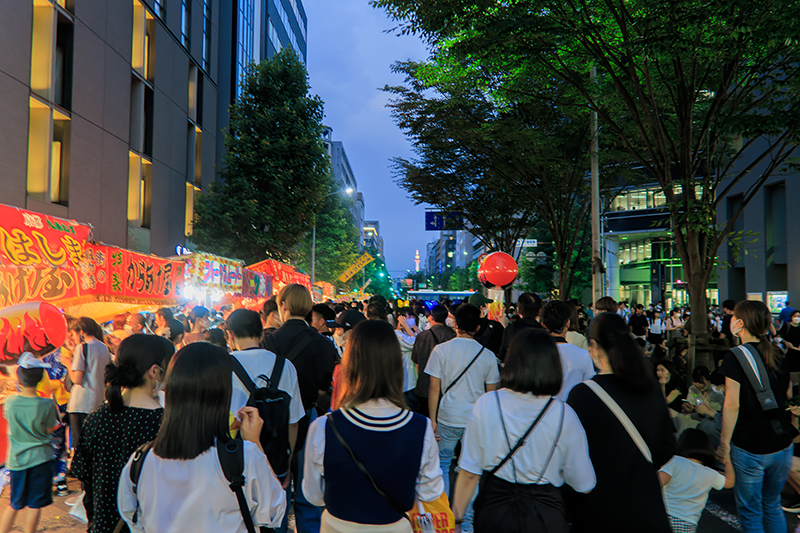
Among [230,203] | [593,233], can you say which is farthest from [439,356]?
[230,203]

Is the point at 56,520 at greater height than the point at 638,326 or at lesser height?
lesser

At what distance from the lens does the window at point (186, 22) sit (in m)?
22.5

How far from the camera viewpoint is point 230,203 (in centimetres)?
2153

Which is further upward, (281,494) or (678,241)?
(678,241)

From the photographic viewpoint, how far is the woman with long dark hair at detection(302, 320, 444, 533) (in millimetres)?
2371

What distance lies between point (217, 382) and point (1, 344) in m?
4.33

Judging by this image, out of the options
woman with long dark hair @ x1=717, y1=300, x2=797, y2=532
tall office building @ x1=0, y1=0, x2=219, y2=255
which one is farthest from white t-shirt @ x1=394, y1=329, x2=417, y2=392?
tall office building @ x1=0, y1=0, x2=219, y2=255

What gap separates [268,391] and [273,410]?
14 cm

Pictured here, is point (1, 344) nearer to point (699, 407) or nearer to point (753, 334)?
point (753, 334)

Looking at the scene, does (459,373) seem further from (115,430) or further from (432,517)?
(115,430)

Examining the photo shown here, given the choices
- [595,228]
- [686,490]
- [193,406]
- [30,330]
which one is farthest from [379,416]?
[595,228]

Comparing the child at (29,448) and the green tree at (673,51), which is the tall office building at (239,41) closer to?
the green tree at (673,51)

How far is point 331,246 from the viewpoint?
39.8m

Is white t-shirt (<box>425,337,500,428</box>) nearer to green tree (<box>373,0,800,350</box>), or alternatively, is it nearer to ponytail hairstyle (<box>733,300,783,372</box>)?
ponytail hairstyle (<box>733,300,783,372</box>)
